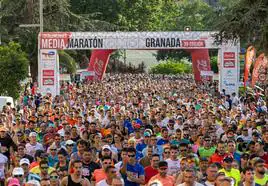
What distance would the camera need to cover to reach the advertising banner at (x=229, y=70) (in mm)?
37250

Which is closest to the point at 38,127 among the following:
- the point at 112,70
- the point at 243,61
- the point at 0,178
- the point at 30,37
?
the point at 0,178

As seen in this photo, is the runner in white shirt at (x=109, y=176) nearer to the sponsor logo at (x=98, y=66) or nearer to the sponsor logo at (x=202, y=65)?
the sponsor logo at (x=202, y=65)

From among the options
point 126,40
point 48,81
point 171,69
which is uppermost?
point 126,40

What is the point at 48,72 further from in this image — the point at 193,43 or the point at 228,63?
the point at 228,63

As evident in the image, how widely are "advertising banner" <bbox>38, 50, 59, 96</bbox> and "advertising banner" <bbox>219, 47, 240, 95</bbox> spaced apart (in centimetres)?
698

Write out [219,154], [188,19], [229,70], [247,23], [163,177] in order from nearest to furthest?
[163,177] → [219,154] → [247,23] → [229,70] → [188,19]

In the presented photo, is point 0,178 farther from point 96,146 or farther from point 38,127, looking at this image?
point 38,127

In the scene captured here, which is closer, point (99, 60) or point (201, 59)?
point (201, 59)

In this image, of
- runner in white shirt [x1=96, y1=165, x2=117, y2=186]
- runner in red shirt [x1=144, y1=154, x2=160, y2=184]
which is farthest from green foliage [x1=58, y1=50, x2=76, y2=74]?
runner in white shirt [x1=96, y1=165, x2=117, y2=186]

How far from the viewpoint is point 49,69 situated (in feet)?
125

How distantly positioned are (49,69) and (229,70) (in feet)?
24.8

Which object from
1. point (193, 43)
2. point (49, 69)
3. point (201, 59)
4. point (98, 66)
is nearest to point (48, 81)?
point (49, 69)

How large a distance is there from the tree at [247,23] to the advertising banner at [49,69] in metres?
14.7

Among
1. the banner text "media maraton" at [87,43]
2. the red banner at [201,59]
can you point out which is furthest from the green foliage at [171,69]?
the banner text "media maraton" at [87,43]
